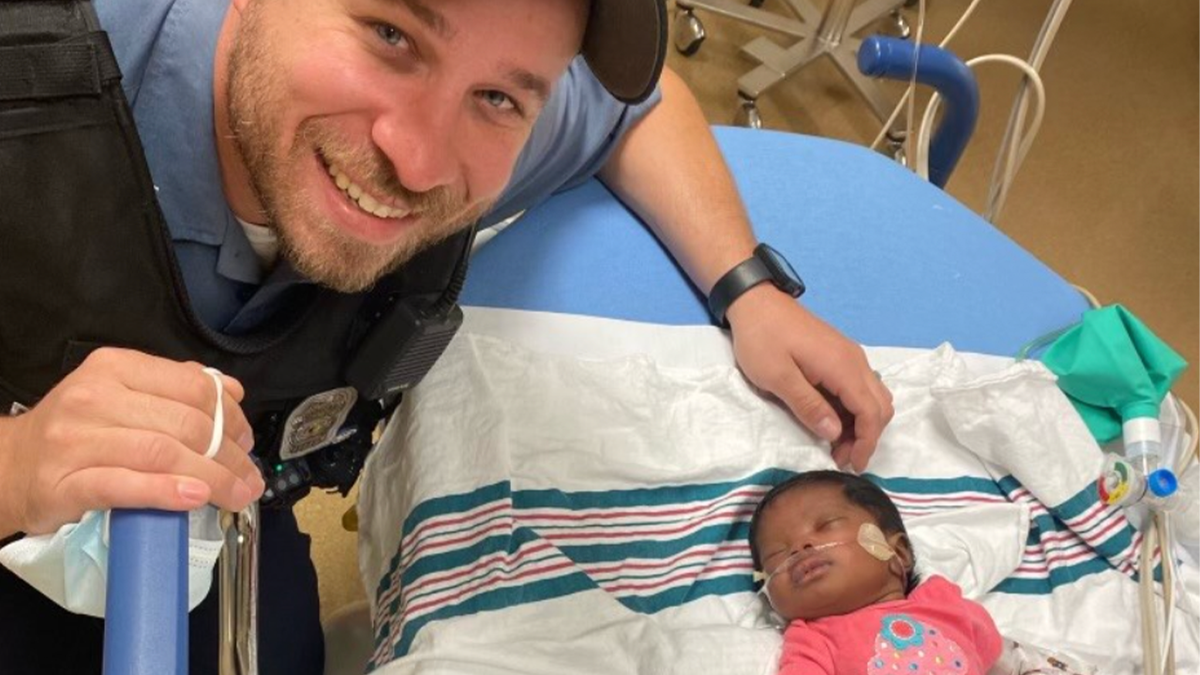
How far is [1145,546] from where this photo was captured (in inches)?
49.3

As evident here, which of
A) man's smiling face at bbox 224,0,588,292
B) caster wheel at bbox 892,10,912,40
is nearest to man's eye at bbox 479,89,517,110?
man's smiling face at bbox 224,0,588,292

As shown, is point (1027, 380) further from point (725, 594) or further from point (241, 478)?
point (241, 478)

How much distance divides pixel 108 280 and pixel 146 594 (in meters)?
0.38

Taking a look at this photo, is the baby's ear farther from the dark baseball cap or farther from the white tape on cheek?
the white tape on cheek

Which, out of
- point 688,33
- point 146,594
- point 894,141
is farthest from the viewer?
point 688,33

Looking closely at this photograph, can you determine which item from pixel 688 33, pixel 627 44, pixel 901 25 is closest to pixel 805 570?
pixel 627 44

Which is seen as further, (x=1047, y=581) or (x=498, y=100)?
(x=1047, y=581)

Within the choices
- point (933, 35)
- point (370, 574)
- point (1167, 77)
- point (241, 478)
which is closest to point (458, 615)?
point (370, 574)

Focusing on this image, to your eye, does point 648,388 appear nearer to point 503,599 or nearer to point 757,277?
point 757,277

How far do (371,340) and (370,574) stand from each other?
300mm

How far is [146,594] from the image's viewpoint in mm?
597

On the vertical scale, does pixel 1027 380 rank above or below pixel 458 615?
above

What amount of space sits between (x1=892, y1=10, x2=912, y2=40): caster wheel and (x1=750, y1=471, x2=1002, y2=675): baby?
189cm

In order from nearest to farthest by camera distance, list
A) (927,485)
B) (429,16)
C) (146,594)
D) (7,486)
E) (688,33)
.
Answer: (146,594), (7,486), (429,16), (927,485), (688,33)
